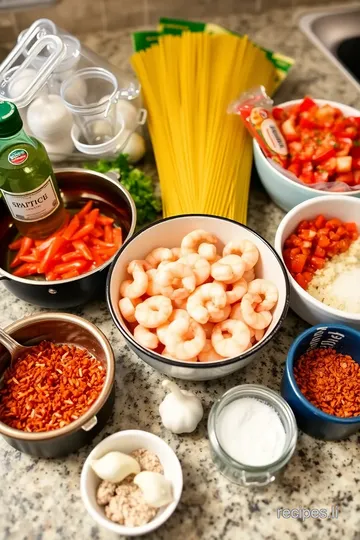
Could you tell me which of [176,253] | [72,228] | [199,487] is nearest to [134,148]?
[72,228]

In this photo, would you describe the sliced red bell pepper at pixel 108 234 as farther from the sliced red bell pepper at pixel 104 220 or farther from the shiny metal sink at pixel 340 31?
the shiny metal sink at pixel 340 31

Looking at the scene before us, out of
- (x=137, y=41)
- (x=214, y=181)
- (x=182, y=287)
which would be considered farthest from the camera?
(x=137, y=41)

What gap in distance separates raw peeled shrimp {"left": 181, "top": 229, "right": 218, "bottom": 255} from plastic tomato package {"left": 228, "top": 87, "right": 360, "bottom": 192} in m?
0.28

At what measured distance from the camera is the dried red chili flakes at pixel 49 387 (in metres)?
0.94

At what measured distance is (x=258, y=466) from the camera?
33.5 inches

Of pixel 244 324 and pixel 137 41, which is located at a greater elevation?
pixel 137 41

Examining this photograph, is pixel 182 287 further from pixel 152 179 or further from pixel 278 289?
pixel 152 179

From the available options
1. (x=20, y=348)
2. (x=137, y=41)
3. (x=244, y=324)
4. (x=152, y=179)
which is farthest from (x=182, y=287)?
(x=137, y=41)

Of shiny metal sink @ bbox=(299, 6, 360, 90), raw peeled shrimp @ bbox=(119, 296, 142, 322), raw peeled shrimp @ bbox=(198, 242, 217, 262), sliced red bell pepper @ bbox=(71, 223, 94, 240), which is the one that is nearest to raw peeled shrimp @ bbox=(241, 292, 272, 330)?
raw peeled shrimp @ bbox=(198, 242, 217, 262)

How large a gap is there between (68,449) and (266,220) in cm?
73

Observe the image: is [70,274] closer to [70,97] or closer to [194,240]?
[194,240]

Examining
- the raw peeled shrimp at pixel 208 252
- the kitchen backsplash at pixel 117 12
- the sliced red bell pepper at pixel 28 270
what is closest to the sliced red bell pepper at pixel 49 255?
the sliced red bell pepper at pixel 28 270

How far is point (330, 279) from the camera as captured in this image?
1.12m

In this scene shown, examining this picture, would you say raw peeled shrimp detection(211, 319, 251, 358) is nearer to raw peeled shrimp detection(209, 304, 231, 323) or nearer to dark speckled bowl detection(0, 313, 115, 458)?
raw peeled shrimp detection(209, 304, 231, 323)
